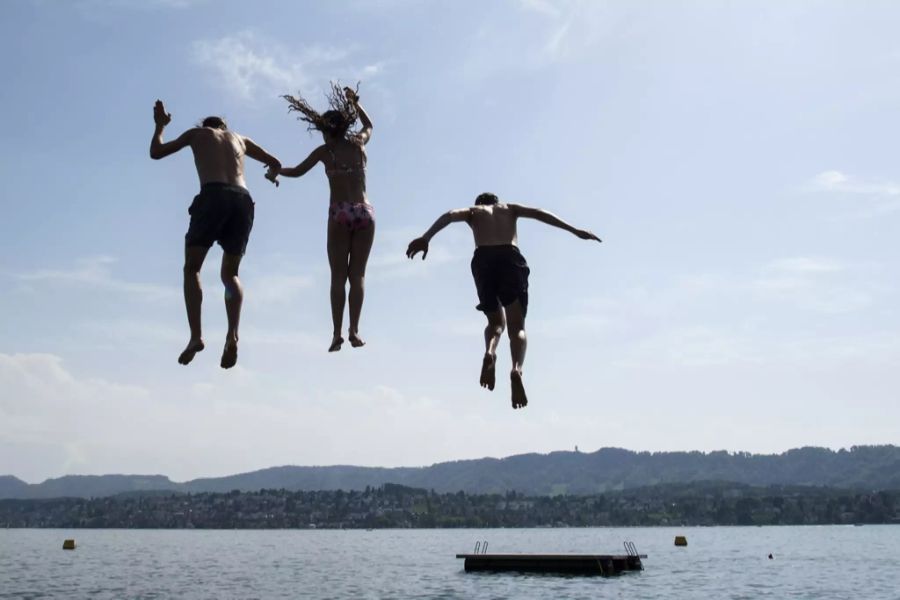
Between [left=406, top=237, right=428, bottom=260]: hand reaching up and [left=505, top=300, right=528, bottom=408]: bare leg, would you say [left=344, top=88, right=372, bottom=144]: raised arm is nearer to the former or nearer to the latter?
[left=406, top=237, right=428, bottom=260]: hand reaching up

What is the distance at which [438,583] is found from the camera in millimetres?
157375

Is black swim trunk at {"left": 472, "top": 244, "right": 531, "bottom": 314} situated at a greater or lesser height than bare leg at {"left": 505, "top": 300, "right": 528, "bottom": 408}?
greater

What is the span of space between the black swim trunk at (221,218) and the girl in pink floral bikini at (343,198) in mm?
1134

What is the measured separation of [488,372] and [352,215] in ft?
9.42

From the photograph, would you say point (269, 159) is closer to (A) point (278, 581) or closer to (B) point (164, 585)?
(B) point (164, 585)

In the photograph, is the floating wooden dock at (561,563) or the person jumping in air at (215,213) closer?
the person jumping in air at (215,213)

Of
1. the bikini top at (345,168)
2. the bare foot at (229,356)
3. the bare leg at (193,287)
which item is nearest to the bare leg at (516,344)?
the bikini top at (345,168)

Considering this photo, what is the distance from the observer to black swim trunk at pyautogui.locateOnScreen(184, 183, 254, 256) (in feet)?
42.2

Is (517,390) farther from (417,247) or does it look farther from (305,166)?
(305,166)

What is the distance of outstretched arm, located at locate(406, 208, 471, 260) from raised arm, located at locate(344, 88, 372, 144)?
5.06 ft

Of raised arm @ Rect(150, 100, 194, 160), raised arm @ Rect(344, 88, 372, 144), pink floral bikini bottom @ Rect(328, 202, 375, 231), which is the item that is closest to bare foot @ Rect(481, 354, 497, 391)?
pink floral bikini bottom @ Rect(328, 202, 375, 231)

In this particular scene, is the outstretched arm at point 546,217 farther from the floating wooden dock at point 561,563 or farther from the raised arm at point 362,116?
the floating wooden dock at point 561,563

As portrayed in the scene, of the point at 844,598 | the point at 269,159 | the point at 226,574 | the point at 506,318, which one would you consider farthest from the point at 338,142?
the point at 226,574

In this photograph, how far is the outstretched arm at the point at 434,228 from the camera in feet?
45.1
